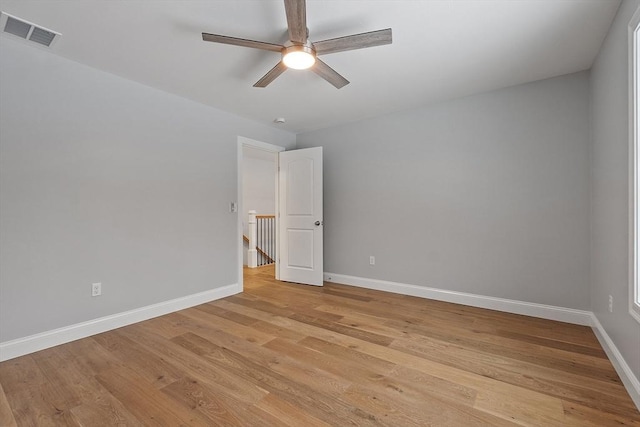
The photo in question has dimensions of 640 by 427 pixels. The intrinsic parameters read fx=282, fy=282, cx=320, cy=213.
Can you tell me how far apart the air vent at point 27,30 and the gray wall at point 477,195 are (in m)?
3.28

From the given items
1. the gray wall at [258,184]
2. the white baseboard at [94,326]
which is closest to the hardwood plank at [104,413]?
the white baseboard at [94,326]

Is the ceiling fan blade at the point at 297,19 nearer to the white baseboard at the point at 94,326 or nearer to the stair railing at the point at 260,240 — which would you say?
the white baseboard at the point at 94,326

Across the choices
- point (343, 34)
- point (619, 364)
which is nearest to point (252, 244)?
point (343, 34)

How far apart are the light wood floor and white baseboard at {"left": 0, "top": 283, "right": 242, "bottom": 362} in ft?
0.29

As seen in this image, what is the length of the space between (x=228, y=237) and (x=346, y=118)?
2381mm

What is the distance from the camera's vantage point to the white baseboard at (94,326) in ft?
7.18

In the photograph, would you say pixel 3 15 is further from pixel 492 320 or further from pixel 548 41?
pixel 492 320

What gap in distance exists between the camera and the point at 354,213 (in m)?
4.24

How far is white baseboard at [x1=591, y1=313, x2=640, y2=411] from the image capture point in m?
1.60

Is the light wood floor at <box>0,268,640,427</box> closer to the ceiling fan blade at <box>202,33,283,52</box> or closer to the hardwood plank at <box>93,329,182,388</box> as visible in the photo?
the hardwood plank at <box>93,329,182,388</box>

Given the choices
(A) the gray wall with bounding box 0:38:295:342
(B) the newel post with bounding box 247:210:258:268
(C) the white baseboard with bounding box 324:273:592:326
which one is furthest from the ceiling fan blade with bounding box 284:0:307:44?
(B) the newel post with bounding box 247:210:258:268

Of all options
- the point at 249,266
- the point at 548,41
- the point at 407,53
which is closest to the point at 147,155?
the point at 407,53

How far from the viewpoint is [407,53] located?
239 cm

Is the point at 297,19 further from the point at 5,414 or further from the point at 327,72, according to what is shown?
the point at 5,414
